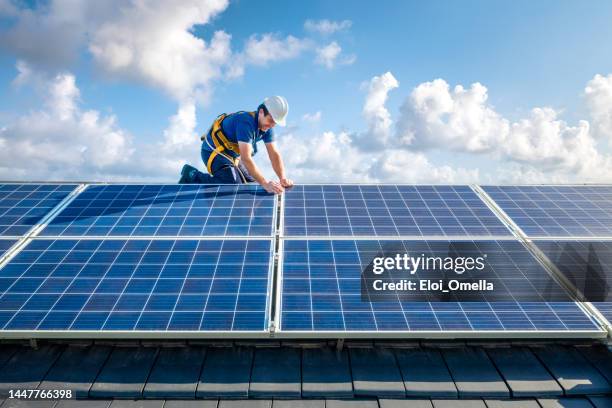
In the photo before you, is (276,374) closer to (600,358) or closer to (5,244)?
(600,358)

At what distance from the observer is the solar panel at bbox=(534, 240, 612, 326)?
19.3ft

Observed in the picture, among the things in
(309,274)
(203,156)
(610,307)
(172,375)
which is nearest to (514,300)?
(610,307)

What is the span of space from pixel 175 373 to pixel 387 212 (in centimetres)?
520

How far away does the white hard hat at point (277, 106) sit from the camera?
8.70 metres

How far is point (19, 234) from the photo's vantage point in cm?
705

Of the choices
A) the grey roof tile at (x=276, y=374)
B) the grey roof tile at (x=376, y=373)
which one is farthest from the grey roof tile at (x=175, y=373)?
the grey roof tile at (x=376, y=373)

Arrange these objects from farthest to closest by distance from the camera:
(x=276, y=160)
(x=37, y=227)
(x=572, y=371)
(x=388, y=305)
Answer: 1. (x=276, y=160)
2. (x=37, y=227)
3. (x=388, y=305)
4. (x=572, y=371)

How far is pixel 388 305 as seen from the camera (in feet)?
18.1

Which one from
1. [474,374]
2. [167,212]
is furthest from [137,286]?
[474,374]

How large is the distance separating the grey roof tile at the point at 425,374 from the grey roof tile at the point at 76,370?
4375 mm

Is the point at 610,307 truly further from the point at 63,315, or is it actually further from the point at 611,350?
the point at 63,315

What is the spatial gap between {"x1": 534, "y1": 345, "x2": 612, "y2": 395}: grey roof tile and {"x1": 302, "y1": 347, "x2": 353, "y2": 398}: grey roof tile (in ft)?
9.91

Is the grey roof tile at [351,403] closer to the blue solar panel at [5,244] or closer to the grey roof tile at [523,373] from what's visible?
the grey roof tile at [523,373]

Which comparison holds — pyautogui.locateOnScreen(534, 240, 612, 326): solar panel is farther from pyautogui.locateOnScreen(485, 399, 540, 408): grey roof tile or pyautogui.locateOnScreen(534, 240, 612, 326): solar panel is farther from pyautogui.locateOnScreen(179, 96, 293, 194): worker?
pyautogui.locateOnScreen(179, 96, 293, 194): worker
